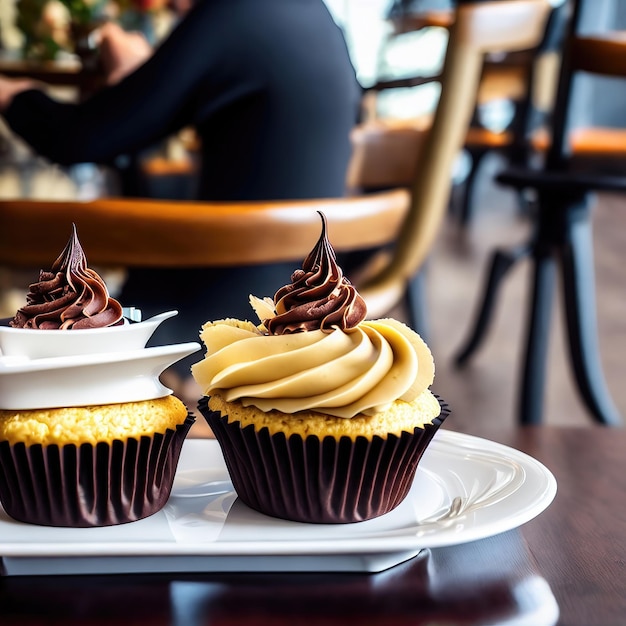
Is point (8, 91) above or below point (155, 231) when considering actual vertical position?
above

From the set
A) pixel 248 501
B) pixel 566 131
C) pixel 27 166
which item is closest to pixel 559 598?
pixel 248 501

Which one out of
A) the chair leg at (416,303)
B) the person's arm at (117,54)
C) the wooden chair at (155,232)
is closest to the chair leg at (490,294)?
the chair leg at (416,303)

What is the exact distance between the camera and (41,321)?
2.16 feet

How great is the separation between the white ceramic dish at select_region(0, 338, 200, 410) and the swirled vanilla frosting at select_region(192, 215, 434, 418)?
0.20 ft

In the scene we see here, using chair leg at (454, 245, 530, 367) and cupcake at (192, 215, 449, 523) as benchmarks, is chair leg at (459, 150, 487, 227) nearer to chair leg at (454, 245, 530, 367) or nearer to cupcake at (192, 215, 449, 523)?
chair leg at (454, 245, 530, 367)

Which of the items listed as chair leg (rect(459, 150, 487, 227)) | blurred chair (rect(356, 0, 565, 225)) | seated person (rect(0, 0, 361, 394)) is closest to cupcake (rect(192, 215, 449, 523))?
seated person (rect(0, 0, 361, 394))

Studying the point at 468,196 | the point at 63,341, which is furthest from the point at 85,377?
the point at 468,196

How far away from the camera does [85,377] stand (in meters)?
0.64

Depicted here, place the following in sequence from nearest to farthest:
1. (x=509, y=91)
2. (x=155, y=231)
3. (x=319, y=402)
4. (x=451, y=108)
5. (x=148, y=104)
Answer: (x=319, y=402), (x=155, y=231), (x=148, y=104), (x=451, y=108), (x=509, y=91)

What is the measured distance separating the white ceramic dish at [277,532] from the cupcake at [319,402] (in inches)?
0.9

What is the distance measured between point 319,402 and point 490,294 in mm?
2581

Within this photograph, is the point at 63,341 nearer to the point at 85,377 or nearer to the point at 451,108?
the point at 85,377

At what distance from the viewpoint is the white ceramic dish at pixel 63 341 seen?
0.63 meters

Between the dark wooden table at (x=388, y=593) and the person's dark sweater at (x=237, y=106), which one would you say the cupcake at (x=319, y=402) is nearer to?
the dark wooden table at (x=388, y=593)
